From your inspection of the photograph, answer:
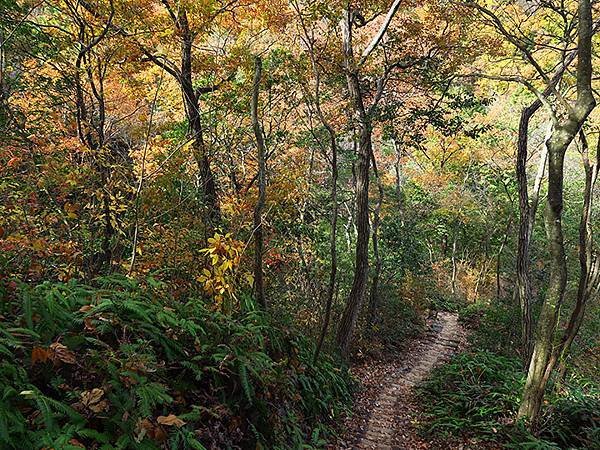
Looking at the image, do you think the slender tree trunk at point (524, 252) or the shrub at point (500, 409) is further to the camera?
the slender tree trunk at point (524, 252)

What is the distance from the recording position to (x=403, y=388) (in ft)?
29.9

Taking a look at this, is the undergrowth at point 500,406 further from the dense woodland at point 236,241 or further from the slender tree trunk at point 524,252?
the slender tree trunk at point 524,252

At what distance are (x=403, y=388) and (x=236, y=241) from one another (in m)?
5.80

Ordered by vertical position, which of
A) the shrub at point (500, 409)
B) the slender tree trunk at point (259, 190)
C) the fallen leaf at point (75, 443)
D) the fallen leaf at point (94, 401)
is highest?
the slender tree trunk at point (259, 190)

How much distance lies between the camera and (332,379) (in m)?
6.88

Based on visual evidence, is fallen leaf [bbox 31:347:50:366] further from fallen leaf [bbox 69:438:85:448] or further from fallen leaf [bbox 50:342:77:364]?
fallen leaf [bbox 69:438:85:448]

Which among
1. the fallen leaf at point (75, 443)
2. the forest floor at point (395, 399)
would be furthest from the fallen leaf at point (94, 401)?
the forest floor at point (395, 399)

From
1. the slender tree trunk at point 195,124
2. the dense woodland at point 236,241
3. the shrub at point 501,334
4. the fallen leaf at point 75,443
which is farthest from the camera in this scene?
the shrub at point 501,334

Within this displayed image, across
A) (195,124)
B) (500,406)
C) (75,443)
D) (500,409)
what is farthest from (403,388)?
(75,443)

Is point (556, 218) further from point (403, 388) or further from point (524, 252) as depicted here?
point (403, 388)

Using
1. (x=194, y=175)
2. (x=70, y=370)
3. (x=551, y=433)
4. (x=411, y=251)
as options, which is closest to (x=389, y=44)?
(x=194, y=175)

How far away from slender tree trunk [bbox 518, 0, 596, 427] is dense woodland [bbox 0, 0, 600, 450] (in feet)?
0.09

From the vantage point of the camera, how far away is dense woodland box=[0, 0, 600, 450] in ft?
10.4

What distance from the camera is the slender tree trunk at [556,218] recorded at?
193 inches
